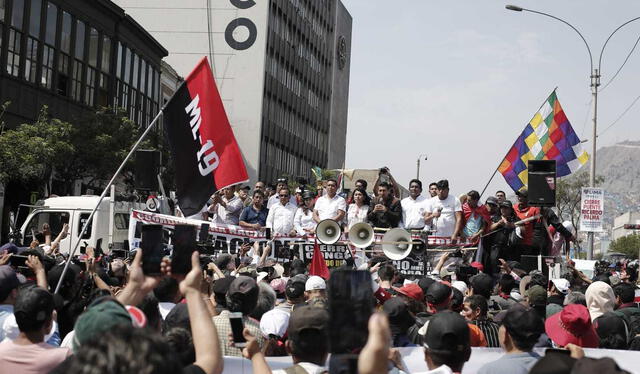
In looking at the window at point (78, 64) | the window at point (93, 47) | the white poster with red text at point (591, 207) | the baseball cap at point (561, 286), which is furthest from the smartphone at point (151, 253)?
the window at point (93, 47)

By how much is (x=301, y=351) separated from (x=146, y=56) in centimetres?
4806

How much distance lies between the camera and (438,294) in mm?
6828

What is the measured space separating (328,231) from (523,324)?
8.22 meters

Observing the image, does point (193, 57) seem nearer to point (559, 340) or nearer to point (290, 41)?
point (290, 41)

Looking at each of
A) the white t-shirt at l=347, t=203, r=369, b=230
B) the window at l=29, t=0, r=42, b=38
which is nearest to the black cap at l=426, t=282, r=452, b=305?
the white t-shirt at l=347, t=203, r=369, b=230

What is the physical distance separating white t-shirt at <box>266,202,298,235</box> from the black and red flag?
5.92m

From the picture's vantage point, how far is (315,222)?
48.3 feet

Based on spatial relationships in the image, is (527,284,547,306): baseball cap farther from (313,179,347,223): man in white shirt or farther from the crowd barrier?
(313,179,347,223): man in white shirt

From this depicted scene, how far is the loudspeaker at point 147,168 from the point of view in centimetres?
1140

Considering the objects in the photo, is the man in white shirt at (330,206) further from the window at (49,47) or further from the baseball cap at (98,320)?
the window at (49,47)

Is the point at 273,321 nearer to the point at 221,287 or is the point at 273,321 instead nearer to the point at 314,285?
the point at 221,287

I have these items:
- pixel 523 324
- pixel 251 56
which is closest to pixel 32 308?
pixel 523 324

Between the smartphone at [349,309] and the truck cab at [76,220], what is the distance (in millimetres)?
19739

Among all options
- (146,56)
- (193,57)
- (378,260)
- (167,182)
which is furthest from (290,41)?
(378,260)
